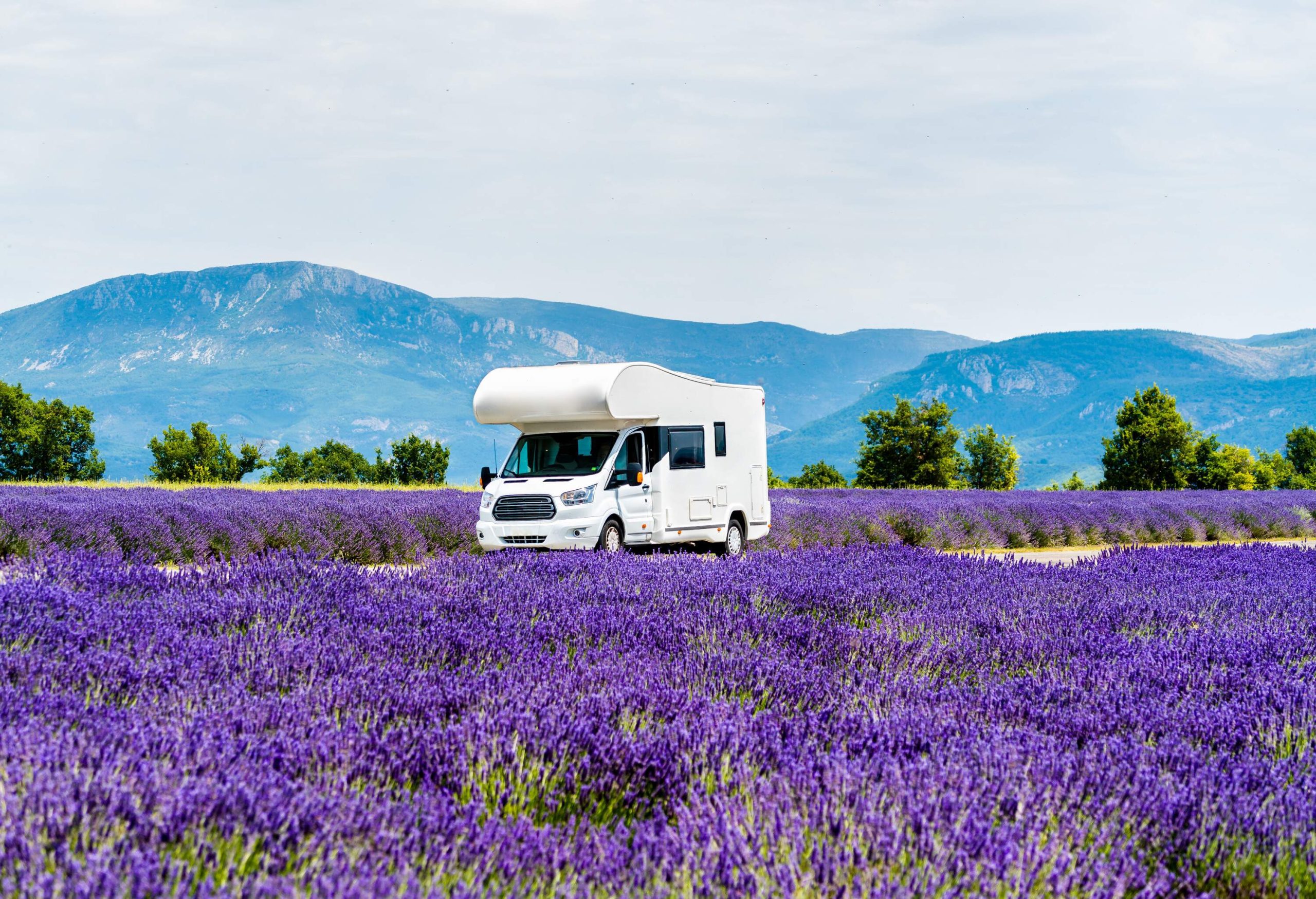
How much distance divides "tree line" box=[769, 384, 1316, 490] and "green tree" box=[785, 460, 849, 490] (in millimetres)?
56

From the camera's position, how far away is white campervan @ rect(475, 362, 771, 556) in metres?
11.3

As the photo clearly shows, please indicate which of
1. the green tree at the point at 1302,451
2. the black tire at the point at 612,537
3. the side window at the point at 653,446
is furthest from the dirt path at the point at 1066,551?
the green tree at the point at 1302,451

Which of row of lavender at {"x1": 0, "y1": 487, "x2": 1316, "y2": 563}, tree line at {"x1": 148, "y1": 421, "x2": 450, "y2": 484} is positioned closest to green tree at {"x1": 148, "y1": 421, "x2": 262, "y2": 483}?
tree line at {"x1": 148, "y1": 421, "x2": 450, "y2": 484}

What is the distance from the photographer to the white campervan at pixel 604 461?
37.2ft

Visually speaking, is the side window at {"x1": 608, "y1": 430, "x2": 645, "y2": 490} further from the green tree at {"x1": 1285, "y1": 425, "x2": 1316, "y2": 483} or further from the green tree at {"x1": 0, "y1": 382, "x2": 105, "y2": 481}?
the green tree at {"x1": 1285, "y1": 425, "x2": 1316, "y2": 483}

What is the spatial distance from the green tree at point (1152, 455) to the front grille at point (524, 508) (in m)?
33.7

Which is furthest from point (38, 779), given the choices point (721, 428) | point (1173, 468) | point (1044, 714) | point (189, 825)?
point (1173, 468)

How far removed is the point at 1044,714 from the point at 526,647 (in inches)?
81.1

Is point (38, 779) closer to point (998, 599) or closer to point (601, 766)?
point (601, 766)

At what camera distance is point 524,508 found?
11484mm

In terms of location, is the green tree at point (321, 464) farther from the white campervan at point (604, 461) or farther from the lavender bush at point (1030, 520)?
the white campervan at point (604, 461)

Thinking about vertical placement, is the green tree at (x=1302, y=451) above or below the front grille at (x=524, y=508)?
below

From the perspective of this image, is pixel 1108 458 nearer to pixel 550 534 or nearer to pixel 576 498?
pixel 576 498

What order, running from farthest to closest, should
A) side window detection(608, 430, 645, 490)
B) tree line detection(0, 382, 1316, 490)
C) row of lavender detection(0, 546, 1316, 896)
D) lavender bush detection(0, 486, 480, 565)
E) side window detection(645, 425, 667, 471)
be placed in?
tree line detection(0, 382, 1316, 490)
side window detection(645, 425, 667, 471)
side window detection(608, 430, 645, 490)
lavender bush detection(0, 486, 480, 565)
row of lavender detection(0, 546, 1316, 896)
